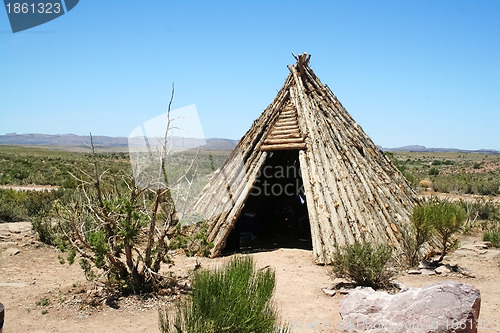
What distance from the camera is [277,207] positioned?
35.0 feet

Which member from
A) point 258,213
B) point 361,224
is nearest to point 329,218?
point 361,224

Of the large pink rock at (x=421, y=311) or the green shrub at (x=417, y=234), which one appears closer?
the large pink rock at (x=421, y=311)

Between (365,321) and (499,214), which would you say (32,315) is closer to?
(365,321)

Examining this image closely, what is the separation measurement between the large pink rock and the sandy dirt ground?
416mm

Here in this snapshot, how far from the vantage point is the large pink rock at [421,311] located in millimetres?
3803

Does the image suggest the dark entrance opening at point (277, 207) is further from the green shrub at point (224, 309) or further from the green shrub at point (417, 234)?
the green shrub at point (224, 309)

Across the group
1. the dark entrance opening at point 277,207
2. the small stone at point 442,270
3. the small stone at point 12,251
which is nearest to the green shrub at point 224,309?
the small stone at point 442,270

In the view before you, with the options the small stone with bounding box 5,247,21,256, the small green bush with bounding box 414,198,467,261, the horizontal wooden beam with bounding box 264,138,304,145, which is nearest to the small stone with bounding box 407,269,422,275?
the small green bush with bounding box 414,198,467,261

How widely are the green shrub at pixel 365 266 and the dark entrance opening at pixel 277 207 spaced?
11.5 feet

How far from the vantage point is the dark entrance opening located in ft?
32.0

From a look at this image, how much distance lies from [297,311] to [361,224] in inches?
95.5

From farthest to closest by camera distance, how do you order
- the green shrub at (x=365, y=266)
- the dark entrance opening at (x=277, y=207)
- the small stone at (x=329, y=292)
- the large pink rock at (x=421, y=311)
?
the dark entrance opening at (x=277, y=207) < the green shrub at (x=365, y=266) < the small stone at (x=329, y=292) < the large pink rock at (x=421, y=311)

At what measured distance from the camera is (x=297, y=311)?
487cm

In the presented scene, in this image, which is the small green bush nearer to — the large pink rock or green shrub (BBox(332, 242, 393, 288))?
green shrub (BBox(332, 242, 393, 288))
